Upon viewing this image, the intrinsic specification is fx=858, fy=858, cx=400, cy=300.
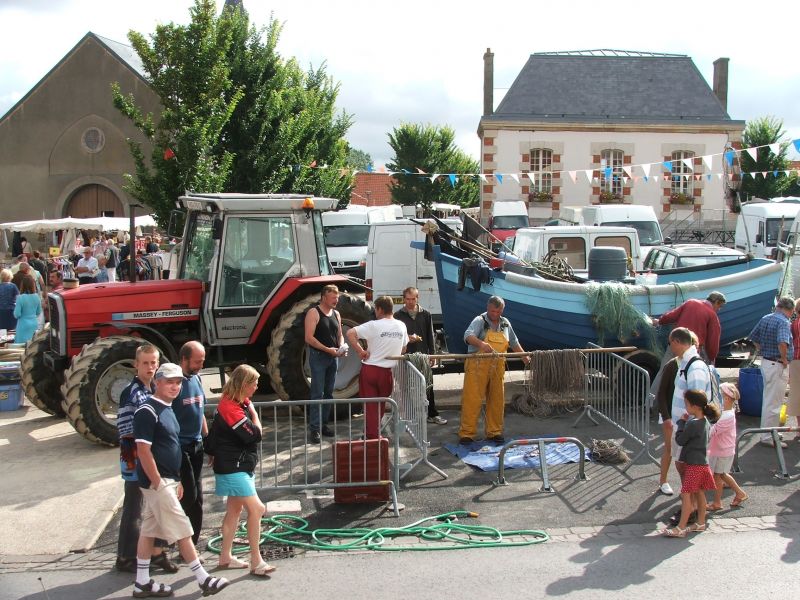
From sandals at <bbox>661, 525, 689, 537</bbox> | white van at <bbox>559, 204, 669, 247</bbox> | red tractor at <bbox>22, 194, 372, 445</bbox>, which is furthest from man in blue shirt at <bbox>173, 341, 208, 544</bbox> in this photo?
white van at <bbox>559, 204, 669, 247</bbox>

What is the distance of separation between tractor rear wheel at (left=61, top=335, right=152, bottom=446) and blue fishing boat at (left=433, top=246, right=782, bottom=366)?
14.0 ft

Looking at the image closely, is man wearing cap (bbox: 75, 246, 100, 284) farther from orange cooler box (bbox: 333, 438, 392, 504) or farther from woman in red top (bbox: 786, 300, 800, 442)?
woman in red top (bbox: 786, 300, 800, 442)

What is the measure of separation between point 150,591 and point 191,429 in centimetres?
109

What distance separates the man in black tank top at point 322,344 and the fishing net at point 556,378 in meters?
2.07

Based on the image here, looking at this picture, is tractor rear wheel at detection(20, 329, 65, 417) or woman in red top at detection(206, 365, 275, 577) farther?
tractor rear wheel at detection(20, 329, 65, 417)

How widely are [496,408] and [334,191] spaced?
14.1 metres

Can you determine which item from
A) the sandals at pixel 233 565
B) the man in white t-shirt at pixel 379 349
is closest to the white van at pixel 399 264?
the man in white t-shirt at pixel 379 349

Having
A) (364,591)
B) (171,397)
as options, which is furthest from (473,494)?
(171,397)

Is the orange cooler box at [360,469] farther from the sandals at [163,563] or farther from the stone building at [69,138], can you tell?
the stone building at [69,138]

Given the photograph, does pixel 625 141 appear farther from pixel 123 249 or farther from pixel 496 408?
pixel 496 408

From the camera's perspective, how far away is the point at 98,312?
30.0 ft

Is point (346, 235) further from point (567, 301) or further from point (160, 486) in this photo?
point (160, 486)

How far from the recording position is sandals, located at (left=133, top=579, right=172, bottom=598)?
5.39m

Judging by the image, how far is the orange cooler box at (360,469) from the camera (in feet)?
23.2
